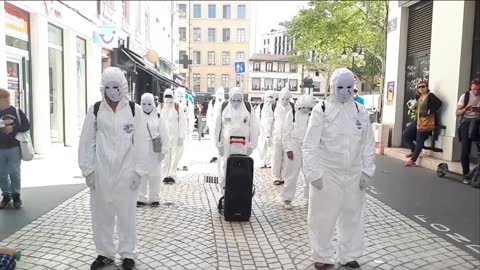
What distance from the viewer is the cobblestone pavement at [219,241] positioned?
472 cm

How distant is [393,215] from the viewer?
667cm

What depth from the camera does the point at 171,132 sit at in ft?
30.2

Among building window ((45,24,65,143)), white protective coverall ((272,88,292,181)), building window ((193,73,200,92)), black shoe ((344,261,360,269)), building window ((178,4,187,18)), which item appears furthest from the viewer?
building window ((193,73,200,92))

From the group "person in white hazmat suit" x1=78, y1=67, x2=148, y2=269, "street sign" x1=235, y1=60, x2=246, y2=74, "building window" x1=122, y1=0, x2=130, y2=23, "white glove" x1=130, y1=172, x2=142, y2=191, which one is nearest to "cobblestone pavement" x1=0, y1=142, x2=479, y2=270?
"person in white hazmat suit" x1=78, y1=67, x2=148, y2=269

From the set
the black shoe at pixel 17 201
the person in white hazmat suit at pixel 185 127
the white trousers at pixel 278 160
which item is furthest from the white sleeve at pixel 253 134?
the black shoe at pixel 17 201

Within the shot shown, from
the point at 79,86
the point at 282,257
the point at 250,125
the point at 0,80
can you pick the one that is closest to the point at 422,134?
the point at 250,125

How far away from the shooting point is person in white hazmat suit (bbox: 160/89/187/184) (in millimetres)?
9205

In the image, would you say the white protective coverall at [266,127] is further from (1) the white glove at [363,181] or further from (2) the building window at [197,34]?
(2) the building window at [197,34]

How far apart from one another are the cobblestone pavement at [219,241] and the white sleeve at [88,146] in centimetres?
98

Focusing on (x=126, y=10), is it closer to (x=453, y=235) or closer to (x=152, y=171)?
(x=152, y=171)

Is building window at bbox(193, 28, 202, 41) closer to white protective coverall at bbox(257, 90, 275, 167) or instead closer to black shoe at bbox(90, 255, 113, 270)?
white protective coverall at bbox(257, 90, 275, 167)

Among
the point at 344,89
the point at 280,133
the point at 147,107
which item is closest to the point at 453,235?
the point at 344,89

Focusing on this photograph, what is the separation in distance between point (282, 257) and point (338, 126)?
1522 mm

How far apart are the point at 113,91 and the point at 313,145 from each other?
193 centimetres
